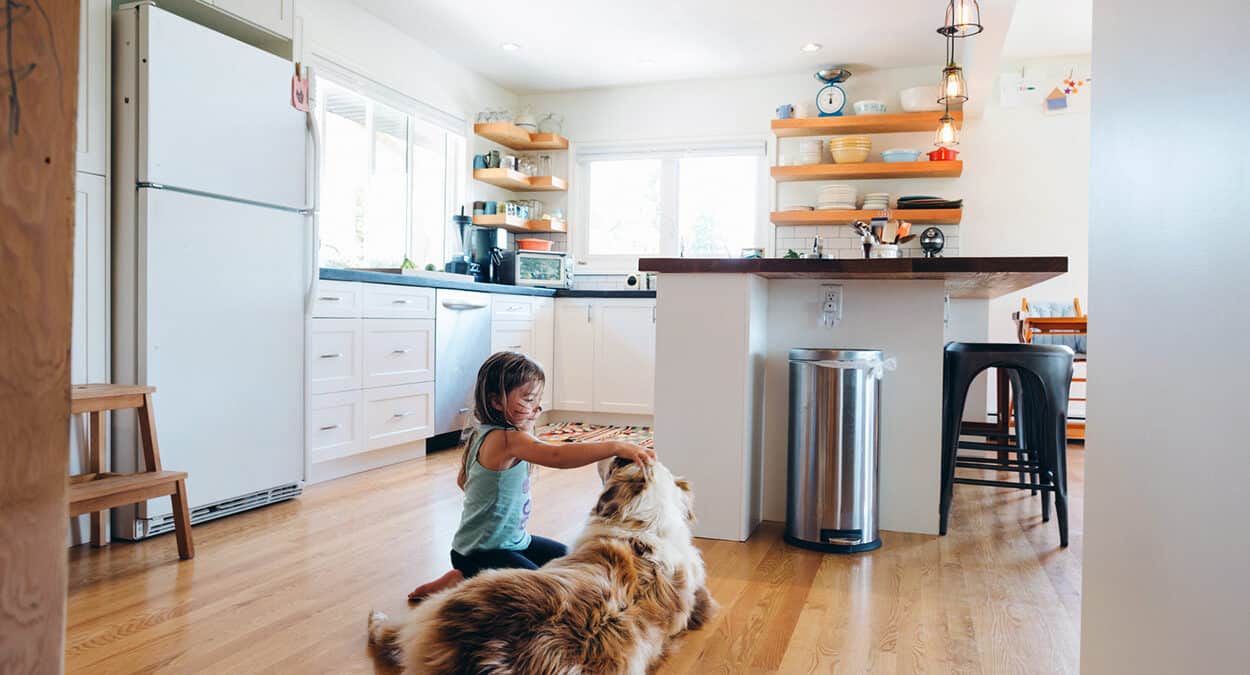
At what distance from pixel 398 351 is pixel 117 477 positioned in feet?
5.44

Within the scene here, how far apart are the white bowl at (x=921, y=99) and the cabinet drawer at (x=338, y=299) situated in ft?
12.2

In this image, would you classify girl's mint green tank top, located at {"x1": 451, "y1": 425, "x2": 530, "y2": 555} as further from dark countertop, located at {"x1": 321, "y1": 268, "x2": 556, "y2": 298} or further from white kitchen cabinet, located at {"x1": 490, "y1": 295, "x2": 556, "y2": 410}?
white kitchen cabinet, located at {"x1": 490, "y1": 295, "x2": 556, "y2": 410}

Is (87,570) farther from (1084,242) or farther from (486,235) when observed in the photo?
(1084,242)

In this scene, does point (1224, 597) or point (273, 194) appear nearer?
point (1224, 597)

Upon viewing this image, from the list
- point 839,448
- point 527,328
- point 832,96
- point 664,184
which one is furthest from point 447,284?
point 832,96

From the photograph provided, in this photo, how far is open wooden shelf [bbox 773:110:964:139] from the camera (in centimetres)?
532

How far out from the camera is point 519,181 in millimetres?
5918

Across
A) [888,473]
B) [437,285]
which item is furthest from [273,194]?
[888,473]

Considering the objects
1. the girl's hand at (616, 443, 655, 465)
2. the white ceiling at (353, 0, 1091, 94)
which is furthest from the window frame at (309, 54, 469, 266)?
the girl's hand at (616, 443, 655, 465)

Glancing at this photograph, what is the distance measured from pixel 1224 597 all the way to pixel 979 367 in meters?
2.20

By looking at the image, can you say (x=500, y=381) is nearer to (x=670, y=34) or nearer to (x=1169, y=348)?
(x=1169, y=348)

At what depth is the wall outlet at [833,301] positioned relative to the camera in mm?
2873

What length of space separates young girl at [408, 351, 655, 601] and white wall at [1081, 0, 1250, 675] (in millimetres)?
1029

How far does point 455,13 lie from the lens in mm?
4645
